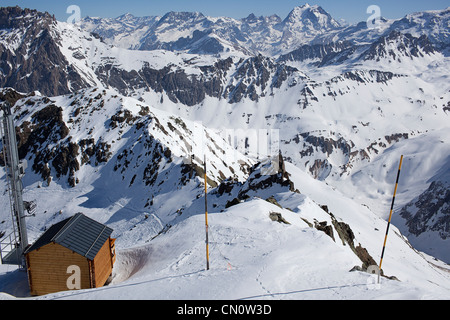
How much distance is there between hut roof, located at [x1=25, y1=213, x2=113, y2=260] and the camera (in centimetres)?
2317

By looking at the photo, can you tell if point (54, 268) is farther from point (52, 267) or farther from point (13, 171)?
point (13, 171)

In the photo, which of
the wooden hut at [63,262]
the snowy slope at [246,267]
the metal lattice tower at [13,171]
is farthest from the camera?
the metal lattice tower at [13,171]

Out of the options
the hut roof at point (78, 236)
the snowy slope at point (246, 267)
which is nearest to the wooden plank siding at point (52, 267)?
A: the hut roof at point (78, 236)

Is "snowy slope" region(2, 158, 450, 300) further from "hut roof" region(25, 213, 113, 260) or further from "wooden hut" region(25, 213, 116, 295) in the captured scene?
"hut roof" region(25, 213, 113, 260)

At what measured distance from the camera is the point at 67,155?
92.6m

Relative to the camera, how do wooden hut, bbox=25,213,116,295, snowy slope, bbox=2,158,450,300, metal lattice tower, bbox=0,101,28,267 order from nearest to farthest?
snowy slope, bbox=2,158,450,300 → wooden hut, bbox=25,213,116,295 → metal lattice tower, bbox=0,101,28,267

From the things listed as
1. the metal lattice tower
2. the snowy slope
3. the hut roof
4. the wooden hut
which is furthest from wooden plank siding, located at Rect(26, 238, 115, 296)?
the metal lattice tower

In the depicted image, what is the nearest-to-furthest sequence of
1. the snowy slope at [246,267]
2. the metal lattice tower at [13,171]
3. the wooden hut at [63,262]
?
the snowy slope at [246,267], the wooden hut at [63,262], the metal lattice tower at [13,171]

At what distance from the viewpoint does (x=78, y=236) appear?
24359 mm

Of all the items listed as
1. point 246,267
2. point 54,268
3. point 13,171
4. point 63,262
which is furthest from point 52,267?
point 246,267

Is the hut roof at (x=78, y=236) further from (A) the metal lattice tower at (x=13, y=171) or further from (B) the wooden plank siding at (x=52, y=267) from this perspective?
(A) the metal lattice tower at (x=13, y=171)

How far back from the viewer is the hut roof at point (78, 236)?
2317 centimetres

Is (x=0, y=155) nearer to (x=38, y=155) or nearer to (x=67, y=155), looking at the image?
(x=38, y=155)
